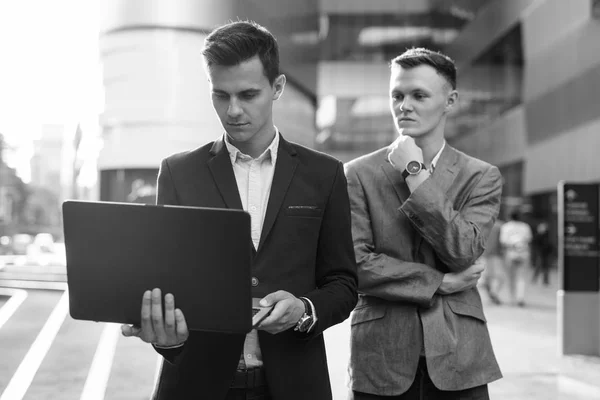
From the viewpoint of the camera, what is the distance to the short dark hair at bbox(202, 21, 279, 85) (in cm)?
201

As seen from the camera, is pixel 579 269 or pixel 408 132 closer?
pixel 408 132

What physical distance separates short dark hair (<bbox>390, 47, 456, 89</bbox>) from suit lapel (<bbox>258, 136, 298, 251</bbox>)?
2.32 feet

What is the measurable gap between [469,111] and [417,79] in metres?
38.7

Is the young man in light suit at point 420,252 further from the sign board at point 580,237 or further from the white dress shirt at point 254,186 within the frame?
the sign board at point 580,237

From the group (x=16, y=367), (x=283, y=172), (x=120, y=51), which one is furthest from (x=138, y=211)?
(x=120, y=51)

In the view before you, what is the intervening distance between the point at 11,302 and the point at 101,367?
3.46 ft

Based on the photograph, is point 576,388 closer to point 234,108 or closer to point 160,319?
point 234,108

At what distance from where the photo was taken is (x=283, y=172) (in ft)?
6.98

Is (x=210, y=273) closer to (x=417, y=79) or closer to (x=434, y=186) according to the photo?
(x=434, y=186)

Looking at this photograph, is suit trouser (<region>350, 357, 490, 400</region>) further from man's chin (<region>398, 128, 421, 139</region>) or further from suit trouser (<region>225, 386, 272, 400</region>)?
man's chin (<region>398, 128, 421, 139</region>)

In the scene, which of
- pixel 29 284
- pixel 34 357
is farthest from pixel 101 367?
pixel 29 284

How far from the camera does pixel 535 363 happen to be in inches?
310

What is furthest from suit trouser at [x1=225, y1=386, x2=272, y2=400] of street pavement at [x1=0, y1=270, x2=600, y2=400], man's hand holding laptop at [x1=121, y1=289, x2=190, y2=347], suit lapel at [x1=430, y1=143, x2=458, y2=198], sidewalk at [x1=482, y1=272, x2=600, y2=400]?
sidewalk at [x1=482, y1=272, x2=600, y2=400]

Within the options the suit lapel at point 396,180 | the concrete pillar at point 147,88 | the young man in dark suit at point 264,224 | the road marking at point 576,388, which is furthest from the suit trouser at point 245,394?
the concrete pillar at point 147,88
